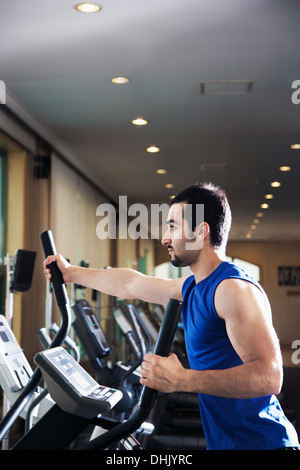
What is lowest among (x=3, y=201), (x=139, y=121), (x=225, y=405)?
(x=225, y=405)

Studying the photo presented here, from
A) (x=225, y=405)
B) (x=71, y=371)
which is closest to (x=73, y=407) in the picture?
(x=71, y=371)

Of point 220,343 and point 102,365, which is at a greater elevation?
point 220,343

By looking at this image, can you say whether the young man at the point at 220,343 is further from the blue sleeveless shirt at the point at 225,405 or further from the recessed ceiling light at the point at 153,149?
the recessed ceiling light at the point at 153,149

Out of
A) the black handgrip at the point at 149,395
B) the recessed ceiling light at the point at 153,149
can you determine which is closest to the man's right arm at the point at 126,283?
the black handgrip at the point at 149,395

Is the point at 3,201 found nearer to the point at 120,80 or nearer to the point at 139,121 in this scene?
the point at 139,121

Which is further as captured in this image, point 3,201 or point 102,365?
point 3,201

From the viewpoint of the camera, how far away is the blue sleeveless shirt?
1.42 m

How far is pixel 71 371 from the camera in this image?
136cm

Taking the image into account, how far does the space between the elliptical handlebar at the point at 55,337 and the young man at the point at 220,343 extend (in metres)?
0.04

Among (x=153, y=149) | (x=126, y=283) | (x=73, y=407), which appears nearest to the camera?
(x=73, y=407)

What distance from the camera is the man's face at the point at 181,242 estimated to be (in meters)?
1.56

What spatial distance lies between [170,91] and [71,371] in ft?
10.0

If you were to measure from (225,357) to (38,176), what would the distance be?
392 cm

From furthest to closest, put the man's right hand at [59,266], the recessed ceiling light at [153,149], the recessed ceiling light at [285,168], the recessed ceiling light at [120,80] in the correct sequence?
the recessed ceiling light at [153,149] → the recessed ceiling light at [285,168] → the recessed ceiling light at [120,80] → the man's right hand at [59,266]
